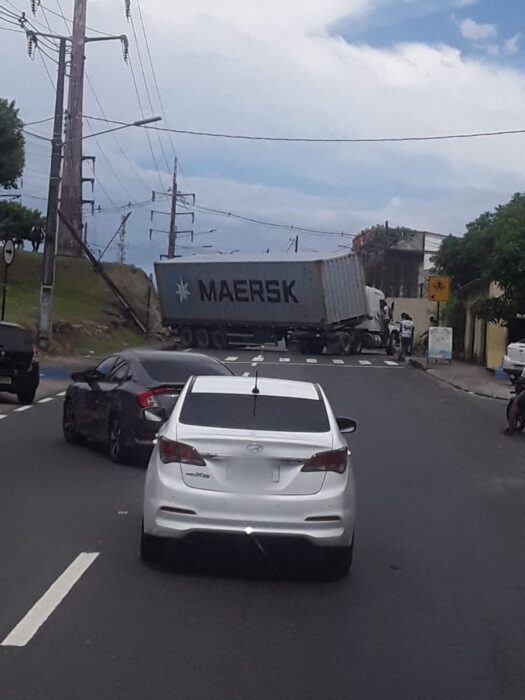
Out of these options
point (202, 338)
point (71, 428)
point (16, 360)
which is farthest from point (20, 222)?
point (71, 428)

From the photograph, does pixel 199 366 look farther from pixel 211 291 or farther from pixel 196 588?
pixel 211 291

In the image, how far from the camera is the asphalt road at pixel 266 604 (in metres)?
6.35

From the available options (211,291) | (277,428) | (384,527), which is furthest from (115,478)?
(211,291)

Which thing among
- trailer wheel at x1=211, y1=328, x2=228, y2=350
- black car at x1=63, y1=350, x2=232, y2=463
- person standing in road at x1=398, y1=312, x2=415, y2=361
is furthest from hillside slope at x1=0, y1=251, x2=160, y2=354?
black car at x1=63, y1=350, x2=232, y2=463

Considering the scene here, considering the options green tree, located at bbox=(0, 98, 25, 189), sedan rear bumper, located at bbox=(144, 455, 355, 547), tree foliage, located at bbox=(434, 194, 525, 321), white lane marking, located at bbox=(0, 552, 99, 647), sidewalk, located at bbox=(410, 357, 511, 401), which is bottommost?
white lane marking, located at bbox=(0, 552, 99, 647)

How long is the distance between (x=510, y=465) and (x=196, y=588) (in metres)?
9.27

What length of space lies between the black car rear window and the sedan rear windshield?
5.49 m

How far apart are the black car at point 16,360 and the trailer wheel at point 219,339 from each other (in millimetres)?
29587

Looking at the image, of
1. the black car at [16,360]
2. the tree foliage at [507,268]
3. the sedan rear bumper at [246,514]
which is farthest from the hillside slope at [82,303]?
the sedan rear bumper at [246,514]

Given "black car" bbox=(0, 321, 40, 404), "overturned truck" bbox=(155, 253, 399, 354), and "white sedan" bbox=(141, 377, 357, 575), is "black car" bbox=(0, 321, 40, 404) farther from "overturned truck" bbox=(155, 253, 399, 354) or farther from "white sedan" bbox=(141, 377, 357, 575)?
"overturned truck" bbox=(155, 253, 399, 354)

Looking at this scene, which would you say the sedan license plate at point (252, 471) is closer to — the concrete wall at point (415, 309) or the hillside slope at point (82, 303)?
the hillside slope at point (82, 303)

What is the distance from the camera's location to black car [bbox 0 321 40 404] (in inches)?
885

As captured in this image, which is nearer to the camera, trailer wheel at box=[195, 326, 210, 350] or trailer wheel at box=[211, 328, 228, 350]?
trailer wheel at box=[211, 328, 228, 350]

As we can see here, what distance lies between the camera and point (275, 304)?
50.2 metres
